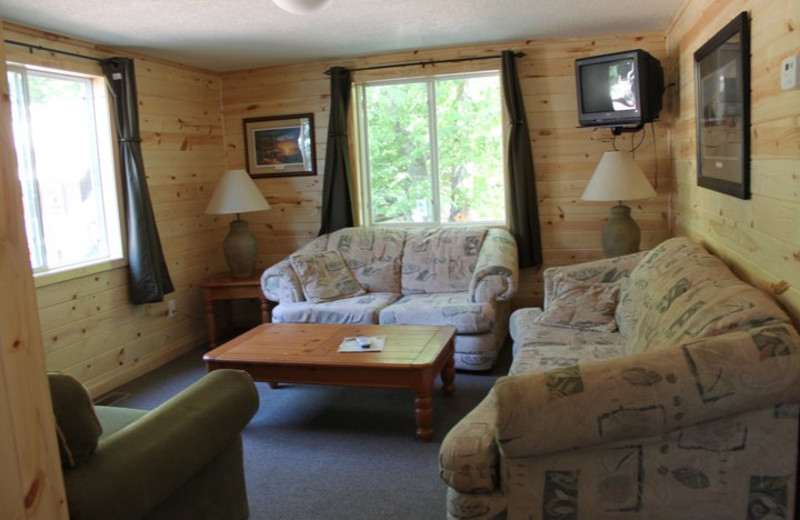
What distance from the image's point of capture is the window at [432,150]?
4.86 m

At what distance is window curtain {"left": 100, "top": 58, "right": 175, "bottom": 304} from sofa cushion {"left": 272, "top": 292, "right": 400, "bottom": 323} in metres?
0.82

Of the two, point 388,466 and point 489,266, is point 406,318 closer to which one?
point 489,266

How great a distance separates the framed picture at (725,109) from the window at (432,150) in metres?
1.77

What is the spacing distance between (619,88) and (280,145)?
263 centimetres

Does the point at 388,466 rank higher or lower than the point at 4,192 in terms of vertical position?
lower


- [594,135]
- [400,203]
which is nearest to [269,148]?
[400,203]

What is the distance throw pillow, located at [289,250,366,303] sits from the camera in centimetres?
439

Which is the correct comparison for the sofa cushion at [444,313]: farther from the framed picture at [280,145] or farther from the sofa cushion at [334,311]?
the framed picture at [280,145]

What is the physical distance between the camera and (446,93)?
4883 millimetres

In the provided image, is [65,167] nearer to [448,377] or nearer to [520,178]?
[448,377]

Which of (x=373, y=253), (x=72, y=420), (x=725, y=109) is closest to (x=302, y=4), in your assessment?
(x=725, y=109)

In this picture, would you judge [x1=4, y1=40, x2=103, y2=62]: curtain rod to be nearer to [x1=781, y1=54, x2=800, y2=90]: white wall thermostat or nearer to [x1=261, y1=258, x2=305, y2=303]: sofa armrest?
[x1=261, y1=258, x2=305, y2=303]: sofa armrest

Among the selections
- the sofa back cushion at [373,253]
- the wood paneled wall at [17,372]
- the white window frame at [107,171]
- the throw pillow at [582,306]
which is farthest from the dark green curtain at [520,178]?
the wood paneled wall at [17,372]

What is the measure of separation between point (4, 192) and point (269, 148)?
4.27 m
